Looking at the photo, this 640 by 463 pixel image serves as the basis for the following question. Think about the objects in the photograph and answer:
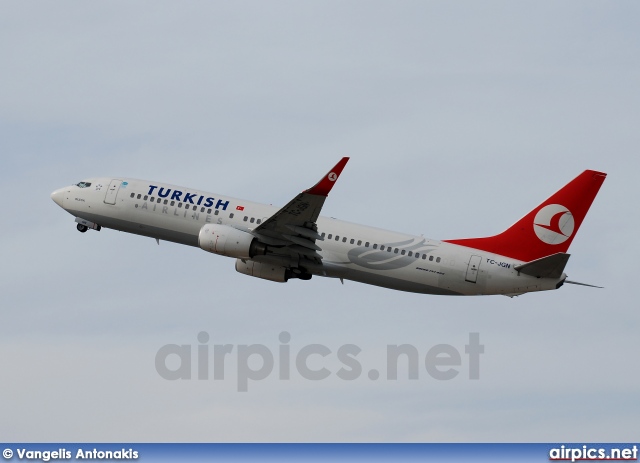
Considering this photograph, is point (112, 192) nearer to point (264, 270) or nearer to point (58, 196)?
point (58, 196)

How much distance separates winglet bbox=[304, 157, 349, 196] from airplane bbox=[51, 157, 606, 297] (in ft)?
4.88

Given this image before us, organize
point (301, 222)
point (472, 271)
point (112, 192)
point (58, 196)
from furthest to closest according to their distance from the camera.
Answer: point (58, 196), point (112, 192), point (472, 271), point (301, 222)

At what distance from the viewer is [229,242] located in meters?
68.2

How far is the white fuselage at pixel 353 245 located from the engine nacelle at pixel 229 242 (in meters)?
1.98

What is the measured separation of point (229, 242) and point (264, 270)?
3.45 meters

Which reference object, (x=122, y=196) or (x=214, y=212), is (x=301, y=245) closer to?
(x=214, y=212)

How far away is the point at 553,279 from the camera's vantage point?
66312mm

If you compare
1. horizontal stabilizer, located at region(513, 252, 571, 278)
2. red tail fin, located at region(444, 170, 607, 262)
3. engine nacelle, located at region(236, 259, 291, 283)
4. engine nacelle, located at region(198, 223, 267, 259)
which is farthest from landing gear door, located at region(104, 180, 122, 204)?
horizontal stabilizer, located at region(513, 252, 571, 278)

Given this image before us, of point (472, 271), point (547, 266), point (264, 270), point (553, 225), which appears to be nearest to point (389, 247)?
point (472, 271)

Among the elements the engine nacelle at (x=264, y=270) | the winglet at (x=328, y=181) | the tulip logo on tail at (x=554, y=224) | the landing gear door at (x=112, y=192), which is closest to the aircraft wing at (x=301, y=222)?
the winglet at (x=328, y=181)

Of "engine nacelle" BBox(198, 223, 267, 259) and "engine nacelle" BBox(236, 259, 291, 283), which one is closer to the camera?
"engine nacelle" BBox(198, 223, 267, 259)

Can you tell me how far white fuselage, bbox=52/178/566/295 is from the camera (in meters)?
68.0

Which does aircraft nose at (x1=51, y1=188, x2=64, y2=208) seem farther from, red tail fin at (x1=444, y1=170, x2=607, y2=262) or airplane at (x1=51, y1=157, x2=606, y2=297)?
red tail fin at (x1=444, y1=170, x2=607, y2=262)

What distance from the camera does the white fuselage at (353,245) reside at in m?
68.0
